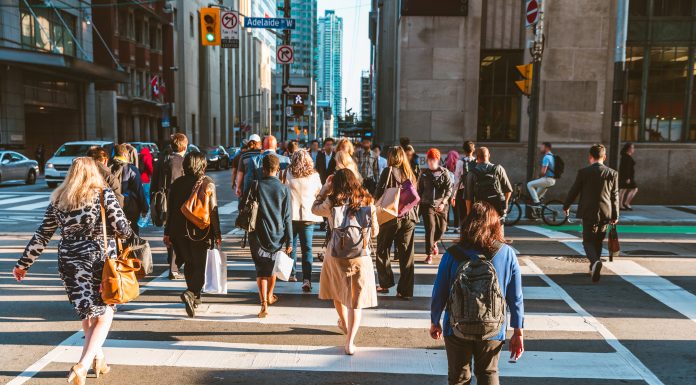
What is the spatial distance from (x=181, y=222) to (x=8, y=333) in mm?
2020

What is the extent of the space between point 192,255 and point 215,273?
334 millimetres

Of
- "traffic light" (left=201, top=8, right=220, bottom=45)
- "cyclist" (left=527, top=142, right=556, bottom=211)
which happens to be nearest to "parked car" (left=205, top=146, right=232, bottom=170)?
"traffic light" (left=201, top=8, right=220, bottom=45)

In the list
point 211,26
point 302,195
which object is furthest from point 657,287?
point 211,26

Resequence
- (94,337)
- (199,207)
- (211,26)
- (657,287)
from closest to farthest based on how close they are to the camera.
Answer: (94,337) → (199,207) → (657,287) → (211,26)

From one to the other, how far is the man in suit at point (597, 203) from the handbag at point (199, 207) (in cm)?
535

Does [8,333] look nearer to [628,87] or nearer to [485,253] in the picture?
[485,253]

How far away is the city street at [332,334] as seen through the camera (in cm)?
508

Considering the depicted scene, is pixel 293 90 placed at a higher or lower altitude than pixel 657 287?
higher

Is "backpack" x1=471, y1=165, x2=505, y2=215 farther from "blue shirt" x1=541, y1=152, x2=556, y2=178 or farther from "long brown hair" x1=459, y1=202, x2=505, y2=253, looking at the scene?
"long brown hair" x1=459, y1=202, x2=505, y2=253

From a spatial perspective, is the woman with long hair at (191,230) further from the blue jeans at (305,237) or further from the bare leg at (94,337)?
the bare leg at (94,337)

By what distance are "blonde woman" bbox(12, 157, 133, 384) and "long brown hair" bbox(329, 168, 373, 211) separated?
1.92 metres

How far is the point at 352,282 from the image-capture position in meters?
5.49

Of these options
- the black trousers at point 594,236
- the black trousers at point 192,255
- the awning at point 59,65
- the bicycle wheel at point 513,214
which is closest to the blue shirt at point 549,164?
the bicycle wheel at point 513,214

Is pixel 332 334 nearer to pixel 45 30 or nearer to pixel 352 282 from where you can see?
pixel 352 282
